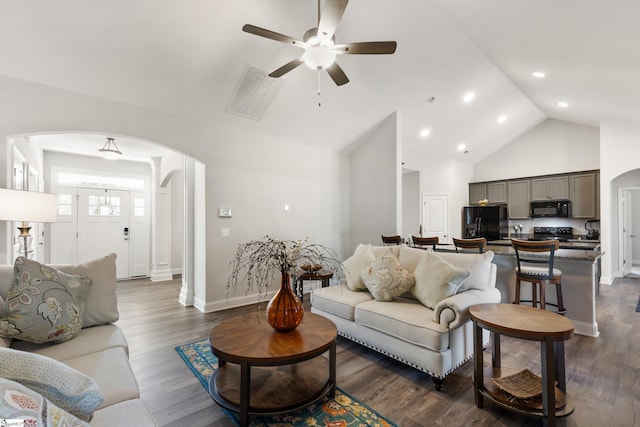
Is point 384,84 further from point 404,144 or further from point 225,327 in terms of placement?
point 225,327

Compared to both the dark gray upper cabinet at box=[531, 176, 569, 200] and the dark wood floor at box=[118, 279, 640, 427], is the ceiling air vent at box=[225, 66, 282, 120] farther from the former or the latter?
the dark gray upper cabinet at box=[531, 176, 569, 200]

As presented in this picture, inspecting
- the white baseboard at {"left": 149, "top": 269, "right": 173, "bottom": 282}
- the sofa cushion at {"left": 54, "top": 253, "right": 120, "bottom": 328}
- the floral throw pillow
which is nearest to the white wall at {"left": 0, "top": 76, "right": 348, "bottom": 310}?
the sofa cushion at {"left": 54, "top": 253, "right": 120, "bottom": 328}

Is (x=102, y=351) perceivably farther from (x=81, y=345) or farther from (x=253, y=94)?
(x=253, y=94)

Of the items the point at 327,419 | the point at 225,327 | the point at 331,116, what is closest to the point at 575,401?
the point at 327,419

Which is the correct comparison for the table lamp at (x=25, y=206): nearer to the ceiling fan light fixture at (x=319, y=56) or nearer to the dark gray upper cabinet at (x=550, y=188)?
the ceiling fan light fixture at (x=319, y=56)

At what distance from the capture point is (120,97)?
11.1ft

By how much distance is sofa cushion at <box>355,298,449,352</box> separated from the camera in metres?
2.20

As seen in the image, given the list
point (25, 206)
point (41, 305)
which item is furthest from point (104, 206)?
point (41, 305)

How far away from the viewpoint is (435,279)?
2604 millimetres

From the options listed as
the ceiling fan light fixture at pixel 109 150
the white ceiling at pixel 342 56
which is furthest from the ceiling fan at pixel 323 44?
the ceiling fan light fixture at pixel 109 150

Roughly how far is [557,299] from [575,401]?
60.6 inches

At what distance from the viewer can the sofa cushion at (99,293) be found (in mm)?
2162

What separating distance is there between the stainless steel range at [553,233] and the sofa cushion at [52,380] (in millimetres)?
8476

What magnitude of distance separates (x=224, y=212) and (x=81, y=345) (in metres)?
2.59
